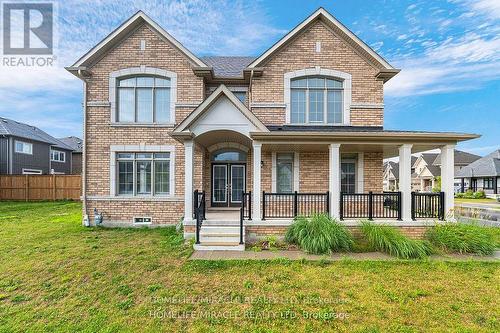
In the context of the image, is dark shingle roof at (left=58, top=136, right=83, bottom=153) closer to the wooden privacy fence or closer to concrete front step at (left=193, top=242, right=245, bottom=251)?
the wooden privacy fence

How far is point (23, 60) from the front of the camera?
10.4 meters

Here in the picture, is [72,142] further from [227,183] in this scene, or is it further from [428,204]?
[428,204]

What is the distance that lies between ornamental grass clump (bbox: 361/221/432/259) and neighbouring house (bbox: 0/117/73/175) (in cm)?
2870

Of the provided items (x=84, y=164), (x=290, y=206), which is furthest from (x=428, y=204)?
(x=84, y=164)

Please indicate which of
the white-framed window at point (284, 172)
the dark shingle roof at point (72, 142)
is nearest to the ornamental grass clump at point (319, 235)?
the white-framed window at point (284, 172)

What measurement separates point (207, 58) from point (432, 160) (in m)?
48.8

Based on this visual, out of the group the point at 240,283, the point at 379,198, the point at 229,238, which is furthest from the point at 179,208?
the point at 379,198

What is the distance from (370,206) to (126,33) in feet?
38.2

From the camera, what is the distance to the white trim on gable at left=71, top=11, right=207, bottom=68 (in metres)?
9.92

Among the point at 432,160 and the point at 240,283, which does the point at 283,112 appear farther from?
the point at 432,160

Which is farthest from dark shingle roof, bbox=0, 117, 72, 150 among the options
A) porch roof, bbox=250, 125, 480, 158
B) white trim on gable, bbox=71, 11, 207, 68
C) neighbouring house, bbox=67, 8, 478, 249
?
porch roof, bbox=250, 125, 480, 158

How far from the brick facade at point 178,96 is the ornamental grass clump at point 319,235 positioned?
427 centimetres

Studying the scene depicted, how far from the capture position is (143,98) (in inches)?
410

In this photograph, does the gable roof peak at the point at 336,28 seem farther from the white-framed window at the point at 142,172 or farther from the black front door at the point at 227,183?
the white-framed window at the point at 142,172
